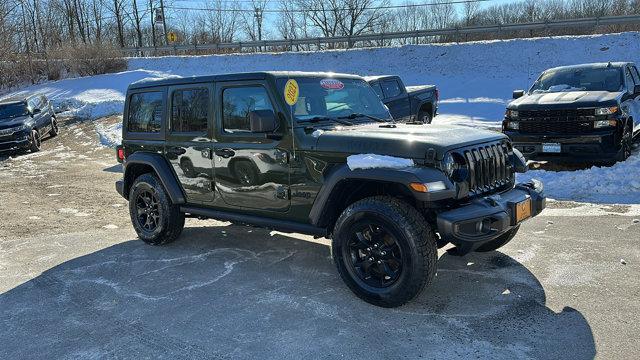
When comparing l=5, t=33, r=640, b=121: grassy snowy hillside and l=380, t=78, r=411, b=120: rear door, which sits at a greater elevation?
l=5, t=33, r=640, b=121: grassy snowy hillside

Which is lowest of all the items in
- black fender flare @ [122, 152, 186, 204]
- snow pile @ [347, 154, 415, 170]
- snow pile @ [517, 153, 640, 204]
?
snow pile @ [517, 153, 640, 204]

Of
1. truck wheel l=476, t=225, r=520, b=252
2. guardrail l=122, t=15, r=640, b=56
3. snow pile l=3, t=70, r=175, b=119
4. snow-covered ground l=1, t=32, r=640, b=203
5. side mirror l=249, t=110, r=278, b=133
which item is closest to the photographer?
side mirror l=249, t=110, r=278, b=133

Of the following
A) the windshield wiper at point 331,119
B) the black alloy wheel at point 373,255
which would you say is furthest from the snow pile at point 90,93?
the black alloy wheel at point 373,255

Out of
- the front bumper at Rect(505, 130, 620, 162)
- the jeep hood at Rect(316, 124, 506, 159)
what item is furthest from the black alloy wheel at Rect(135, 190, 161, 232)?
the front bumper at Rect(505, 130, 620, 162)

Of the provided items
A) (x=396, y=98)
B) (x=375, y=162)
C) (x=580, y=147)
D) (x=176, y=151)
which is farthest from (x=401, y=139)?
(x=396, y=98)

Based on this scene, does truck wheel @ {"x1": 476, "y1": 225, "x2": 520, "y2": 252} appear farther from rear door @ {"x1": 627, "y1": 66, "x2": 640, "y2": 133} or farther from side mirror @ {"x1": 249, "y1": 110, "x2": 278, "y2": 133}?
rear door @ {"x1": 627, "y1": 66, "x2": 640, "y2": 133}

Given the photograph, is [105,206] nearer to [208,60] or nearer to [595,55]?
[595,55]

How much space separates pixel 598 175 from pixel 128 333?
695 centimetres

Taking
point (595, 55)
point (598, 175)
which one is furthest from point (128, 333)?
point (595, 55)

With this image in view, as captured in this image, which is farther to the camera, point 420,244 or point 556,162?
point 556,162

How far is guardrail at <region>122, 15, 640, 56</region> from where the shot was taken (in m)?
24.3

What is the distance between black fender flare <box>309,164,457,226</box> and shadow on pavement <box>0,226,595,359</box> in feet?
2.46

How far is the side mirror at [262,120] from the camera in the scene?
14.0 feet

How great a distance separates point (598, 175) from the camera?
7.68 metres
